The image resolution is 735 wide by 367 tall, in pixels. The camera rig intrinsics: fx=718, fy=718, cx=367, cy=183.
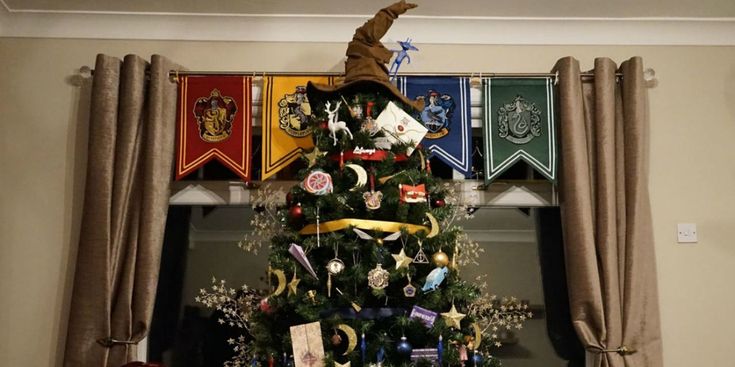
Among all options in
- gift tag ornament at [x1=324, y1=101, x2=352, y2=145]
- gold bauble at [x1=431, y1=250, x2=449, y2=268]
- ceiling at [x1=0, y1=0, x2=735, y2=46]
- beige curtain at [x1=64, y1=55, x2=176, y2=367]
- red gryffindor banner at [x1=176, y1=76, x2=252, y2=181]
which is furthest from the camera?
ceiling at [x1=0, y1=0, x2=735, y2=46]

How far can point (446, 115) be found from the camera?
10.7ft

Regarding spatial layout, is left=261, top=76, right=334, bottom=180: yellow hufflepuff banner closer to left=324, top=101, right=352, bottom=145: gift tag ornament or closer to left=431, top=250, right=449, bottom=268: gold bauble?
left=324, top=101, right=352, bottom=145: gift tag ornament

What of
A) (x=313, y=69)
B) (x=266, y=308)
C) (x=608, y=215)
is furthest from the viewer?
(x=313, y=69)

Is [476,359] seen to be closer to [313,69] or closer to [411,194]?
[411,194]

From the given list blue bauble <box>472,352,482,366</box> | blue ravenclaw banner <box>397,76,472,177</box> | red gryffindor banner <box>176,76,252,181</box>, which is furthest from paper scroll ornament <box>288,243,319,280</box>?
blue ravenclaw banner <box>397,76,472,177</box>

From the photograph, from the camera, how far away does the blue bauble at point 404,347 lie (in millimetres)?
2406

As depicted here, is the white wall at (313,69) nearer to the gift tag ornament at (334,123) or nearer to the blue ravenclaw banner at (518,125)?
the blue ravenclaw banner at (518,125)

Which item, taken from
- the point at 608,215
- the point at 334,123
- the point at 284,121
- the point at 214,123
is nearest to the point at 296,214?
the point at 334,123

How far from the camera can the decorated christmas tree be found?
2.46 metres

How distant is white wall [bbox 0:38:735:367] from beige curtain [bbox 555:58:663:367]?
223 mm

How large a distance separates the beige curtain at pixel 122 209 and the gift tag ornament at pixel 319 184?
86 centimetres

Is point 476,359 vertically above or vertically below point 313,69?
below

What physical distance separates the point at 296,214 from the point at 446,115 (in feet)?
3.24

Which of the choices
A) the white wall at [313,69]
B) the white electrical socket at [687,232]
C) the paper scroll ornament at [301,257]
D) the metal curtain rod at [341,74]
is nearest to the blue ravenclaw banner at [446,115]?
the metal curtain rod at [341,74]
